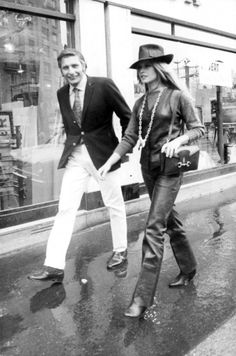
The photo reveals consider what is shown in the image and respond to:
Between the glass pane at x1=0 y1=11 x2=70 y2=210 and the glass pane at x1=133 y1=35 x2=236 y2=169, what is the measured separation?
2002 mm

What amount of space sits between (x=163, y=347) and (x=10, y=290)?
165 centimetres

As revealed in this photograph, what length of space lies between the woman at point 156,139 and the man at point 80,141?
2.11 feet

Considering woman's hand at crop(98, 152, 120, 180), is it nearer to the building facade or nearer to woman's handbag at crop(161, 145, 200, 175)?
woman's handbag at crop(161, 145, 200, 175)

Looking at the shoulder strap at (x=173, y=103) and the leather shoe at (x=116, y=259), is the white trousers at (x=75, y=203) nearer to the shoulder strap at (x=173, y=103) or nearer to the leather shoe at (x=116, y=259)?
the leather shoe at (x=116, y=259)

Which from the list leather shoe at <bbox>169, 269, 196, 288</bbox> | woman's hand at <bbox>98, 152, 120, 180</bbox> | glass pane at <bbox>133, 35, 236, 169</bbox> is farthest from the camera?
glass pane at <bbox>133, 35, 236, 169</bbox>

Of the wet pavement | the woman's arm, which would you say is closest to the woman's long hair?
the woman's arm

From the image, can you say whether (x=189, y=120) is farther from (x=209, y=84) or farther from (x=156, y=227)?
(x=209, y=84)

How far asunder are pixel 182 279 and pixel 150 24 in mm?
4469

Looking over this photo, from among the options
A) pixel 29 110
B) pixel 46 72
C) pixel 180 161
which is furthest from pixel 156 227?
pixel 46 72

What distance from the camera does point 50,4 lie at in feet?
17.9

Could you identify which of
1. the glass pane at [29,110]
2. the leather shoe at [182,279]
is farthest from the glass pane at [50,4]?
the leather shoe at [182,279]

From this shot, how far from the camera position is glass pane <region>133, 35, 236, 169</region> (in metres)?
7.57

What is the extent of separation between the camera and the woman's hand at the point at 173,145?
309cm

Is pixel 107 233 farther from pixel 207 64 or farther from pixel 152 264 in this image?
pixel 207 64
